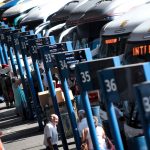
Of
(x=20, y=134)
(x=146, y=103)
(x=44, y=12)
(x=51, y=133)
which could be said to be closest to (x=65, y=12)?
(x=44, y=12)

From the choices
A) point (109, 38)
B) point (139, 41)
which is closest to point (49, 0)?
point (109, 38)

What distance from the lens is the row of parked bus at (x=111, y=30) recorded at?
42.3ft

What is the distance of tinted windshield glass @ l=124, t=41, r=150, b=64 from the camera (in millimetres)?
14312

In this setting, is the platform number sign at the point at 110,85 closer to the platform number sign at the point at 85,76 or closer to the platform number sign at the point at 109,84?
the platform number sign at the point at 109,84

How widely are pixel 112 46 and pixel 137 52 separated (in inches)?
117

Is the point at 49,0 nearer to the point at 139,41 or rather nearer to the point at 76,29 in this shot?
the point at 76,29

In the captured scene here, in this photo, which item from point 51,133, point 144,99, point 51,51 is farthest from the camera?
point 51,133

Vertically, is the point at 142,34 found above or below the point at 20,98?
above

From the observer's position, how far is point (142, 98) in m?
7.98

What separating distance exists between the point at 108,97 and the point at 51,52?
6.92 metres

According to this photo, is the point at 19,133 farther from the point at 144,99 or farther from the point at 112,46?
the point at 144,99

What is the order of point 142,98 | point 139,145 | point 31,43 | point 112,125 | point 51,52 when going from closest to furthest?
1. point 142,98
2. point 112,125
3. point 139,145
4. point 51,52
5. point 31,43

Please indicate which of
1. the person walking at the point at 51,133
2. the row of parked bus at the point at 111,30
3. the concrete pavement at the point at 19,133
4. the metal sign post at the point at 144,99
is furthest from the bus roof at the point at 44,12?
the metal sign post at the point at 144,99

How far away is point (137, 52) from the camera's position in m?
14.6
